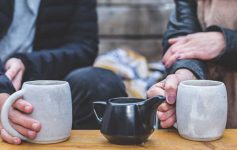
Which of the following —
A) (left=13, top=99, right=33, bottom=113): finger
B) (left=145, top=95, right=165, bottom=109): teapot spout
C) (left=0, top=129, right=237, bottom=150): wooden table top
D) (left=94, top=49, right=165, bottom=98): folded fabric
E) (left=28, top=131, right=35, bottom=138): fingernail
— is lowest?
(left=94, top=49, right=165, bottom=98): folded fabric

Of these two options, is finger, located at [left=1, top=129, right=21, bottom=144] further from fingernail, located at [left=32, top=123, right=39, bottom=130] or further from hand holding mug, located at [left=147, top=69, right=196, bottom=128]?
hand holding mug, located at [left=147, top=69, right=196, bottom=128]

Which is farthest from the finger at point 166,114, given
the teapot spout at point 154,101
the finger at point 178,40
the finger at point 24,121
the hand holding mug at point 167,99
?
the finger at point 178,40

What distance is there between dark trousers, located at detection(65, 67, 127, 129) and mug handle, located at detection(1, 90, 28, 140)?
47 centimetres

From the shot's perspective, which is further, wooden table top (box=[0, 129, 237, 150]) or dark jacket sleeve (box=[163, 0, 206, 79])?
dark jacket sleeve (box=[163, 0, 206, 79])

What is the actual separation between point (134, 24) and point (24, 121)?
5.44ft

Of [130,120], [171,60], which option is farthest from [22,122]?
[171,60]

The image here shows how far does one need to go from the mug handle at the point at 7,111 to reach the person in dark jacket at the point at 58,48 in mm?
352

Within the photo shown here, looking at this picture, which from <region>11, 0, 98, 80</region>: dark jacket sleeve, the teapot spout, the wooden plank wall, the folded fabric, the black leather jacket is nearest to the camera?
the teapot spout

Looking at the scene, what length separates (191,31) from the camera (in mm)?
1329

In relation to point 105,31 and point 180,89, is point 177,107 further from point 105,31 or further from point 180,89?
point 105,31

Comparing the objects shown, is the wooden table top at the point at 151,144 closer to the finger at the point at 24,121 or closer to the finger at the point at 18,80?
the finger at the point at 24,121

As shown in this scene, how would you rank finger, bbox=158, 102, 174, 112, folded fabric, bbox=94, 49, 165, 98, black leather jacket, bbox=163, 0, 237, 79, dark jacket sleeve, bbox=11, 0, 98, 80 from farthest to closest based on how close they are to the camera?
folded fabric, bbox=94, 49, 165, 98
dark jacket sleeve, bbox=11, 0, 98, 80
black leather jacket, bbox=163, 0, 237, 79
finger, bbox=158, 102, 174, 112

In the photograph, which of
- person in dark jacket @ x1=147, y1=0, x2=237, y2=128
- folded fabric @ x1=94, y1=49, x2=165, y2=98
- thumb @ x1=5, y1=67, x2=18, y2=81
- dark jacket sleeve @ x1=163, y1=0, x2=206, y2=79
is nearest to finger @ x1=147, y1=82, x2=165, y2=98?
person in dark jacket @ x1=147, y1=0, x2=237, y2=128

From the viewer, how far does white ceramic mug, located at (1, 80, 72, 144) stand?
84 cm
